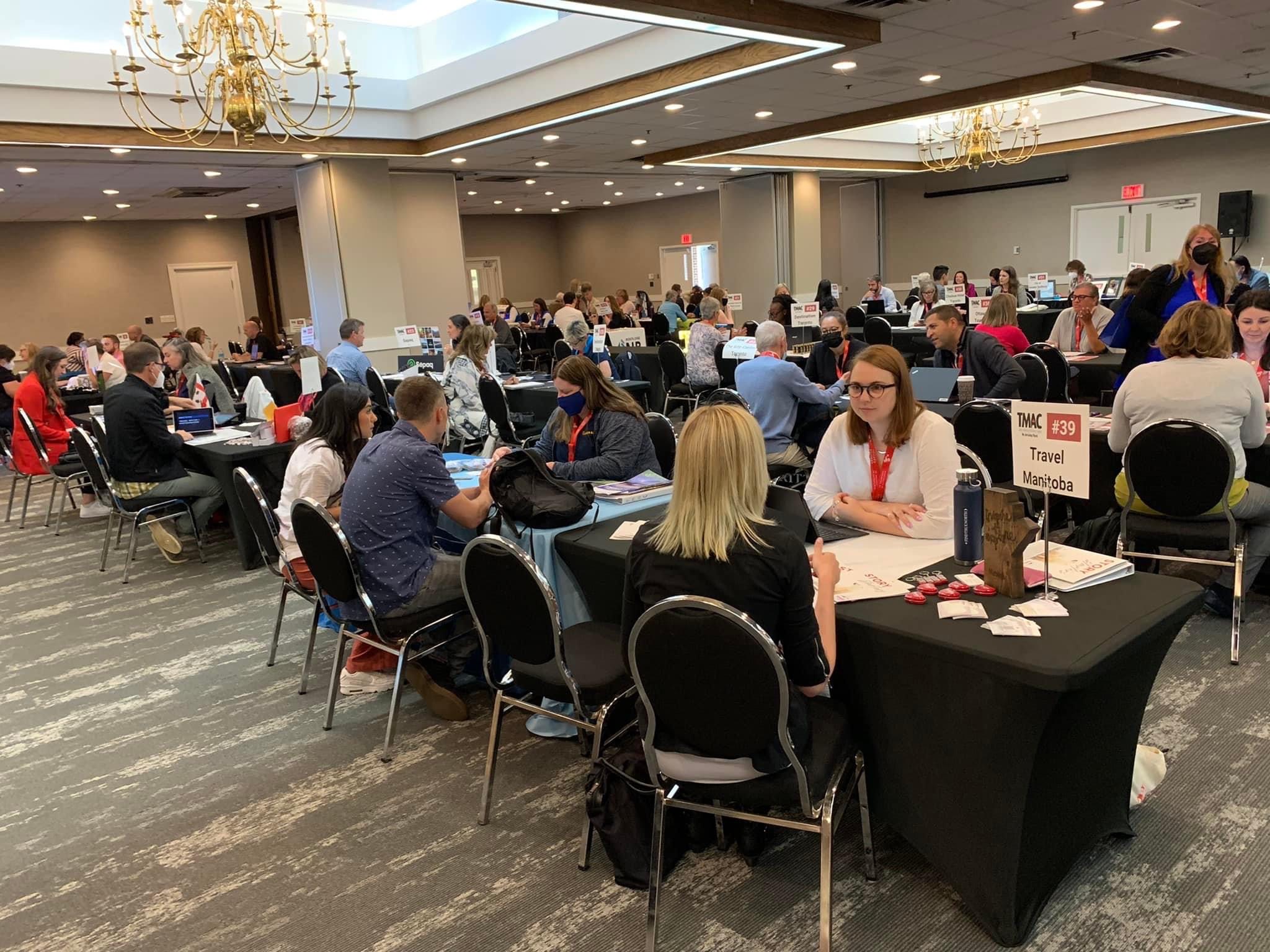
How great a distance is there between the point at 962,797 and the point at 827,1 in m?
5.02

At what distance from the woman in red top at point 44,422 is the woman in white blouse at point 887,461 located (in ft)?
20.5

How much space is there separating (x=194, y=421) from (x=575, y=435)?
3.42 m

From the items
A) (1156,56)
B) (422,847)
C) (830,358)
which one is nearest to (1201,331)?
(830,358)

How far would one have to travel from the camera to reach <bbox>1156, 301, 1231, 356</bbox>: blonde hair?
343 centimetres

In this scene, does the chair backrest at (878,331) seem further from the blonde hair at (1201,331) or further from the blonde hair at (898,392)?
the blonde hair at (898,392)

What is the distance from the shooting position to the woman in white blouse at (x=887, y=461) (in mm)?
2750

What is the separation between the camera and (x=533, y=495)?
3.10 m

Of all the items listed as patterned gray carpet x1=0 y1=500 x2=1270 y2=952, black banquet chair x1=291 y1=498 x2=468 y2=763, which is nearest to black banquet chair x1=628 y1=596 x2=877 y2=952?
patterned gray carpet x1=0 y1=500 x2=1270 y2=952

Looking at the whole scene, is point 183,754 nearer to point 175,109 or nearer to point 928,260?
point 175,109

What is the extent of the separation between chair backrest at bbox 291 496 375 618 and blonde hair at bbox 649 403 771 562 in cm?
141

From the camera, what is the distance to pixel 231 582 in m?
5.31

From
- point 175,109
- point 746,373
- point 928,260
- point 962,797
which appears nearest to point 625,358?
point 746,373

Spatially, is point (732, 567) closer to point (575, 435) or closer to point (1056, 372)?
point (575, 435)

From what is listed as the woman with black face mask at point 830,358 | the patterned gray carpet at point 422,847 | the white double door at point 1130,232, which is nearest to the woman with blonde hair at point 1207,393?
the patterned gray carpet at point 422,847
